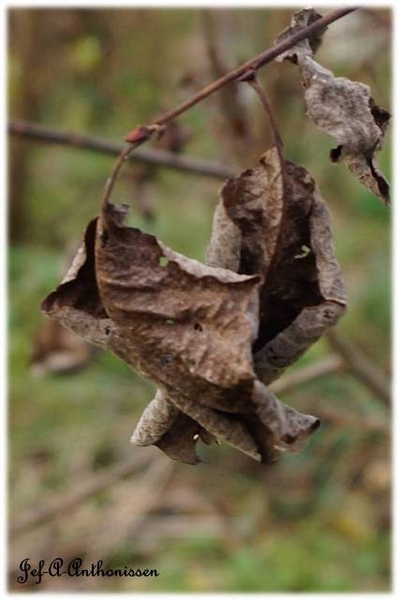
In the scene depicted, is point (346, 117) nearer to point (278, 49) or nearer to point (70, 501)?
point (278, 49)

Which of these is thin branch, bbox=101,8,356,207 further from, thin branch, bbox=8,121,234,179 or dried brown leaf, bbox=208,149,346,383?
thin branch, bbox=8,121,234,179

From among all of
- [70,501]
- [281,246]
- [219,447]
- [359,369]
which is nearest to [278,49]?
[281,246]

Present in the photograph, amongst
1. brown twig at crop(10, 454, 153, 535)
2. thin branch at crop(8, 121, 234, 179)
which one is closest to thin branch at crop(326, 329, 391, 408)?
thin branch at crop(8, 121, 234, 179)

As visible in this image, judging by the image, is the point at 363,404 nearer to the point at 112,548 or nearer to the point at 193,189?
the point at 112,548

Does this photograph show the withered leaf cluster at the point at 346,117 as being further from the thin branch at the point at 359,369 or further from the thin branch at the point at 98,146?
the thin branch at the point at 359,369

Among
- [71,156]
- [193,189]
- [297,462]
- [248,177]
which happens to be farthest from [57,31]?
[248,177]

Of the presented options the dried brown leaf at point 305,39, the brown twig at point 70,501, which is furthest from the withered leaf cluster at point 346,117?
the brown twig at point 70,501

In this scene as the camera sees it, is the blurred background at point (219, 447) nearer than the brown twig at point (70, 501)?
Yes
